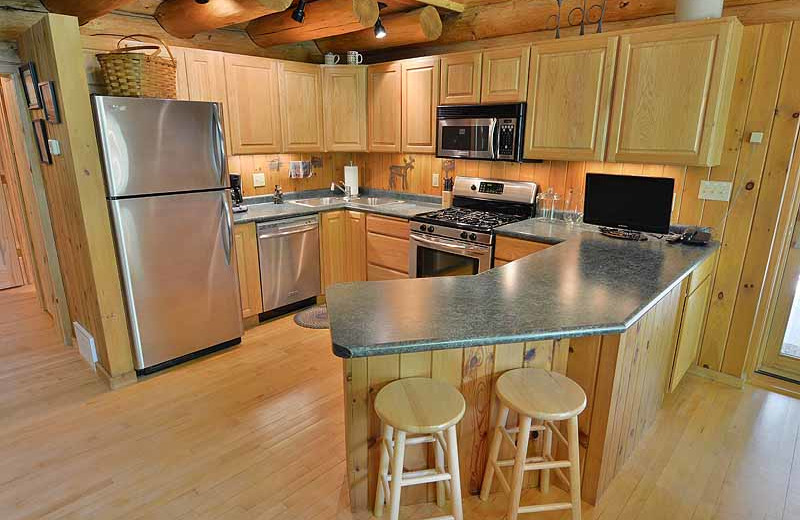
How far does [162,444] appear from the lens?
2396 mm

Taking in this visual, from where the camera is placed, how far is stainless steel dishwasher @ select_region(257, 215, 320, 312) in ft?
12.2

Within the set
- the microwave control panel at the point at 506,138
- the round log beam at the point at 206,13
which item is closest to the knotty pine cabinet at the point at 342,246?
the microwave control panel at the point at 506,138

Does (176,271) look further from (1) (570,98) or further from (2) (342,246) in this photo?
(1) (570,98)

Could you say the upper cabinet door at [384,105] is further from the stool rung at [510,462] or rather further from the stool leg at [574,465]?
the stool leg at [574,465]

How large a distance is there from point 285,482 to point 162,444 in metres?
0.75

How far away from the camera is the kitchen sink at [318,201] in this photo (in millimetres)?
4250

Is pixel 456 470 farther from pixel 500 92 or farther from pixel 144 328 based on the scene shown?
pixel 500 92

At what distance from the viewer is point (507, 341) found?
1.55m

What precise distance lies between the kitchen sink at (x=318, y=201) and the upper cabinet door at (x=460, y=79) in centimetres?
140

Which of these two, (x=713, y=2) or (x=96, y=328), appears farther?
(x=96, y=328)

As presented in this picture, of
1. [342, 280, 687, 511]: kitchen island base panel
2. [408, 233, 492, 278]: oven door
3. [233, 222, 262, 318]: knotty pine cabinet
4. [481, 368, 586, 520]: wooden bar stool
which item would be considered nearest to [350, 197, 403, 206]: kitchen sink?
[408, 233, 492, 278]: oven door

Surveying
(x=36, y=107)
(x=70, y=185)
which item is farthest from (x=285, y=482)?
(x=36, y=107)

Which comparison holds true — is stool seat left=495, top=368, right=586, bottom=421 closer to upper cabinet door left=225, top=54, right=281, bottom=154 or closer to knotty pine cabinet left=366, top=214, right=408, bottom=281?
knotty pine cabinet left=366, top=214, right=408, bottom=281

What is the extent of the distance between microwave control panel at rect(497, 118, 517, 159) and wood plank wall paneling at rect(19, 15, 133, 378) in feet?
8.44
